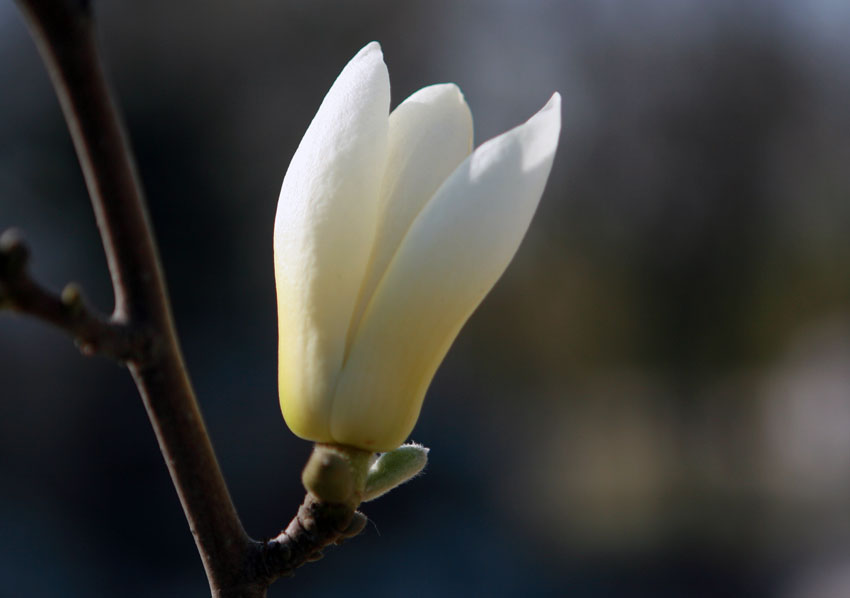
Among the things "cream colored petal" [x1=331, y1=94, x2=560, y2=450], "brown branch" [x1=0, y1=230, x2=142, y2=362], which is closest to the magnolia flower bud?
"cream colored petal" [x1=331, y1=94, x2=560, y2=450]

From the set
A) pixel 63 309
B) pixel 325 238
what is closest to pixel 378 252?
pixel 325 238

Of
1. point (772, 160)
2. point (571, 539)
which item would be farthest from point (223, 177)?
point (772, 160)

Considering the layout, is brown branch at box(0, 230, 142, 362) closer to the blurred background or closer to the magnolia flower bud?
the magnolia flower bud

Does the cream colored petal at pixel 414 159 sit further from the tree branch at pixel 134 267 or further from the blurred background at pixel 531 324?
the blurred background at pixel 531 324

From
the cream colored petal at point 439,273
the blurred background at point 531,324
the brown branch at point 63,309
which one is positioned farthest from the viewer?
the blurred background at point 531,324

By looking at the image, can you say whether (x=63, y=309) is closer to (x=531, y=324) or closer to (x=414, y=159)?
(x=414, y=159)

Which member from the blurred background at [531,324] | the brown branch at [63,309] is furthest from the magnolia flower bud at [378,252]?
the blurred background at [531,324]

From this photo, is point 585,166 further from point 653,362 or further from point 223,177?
point 223,177
